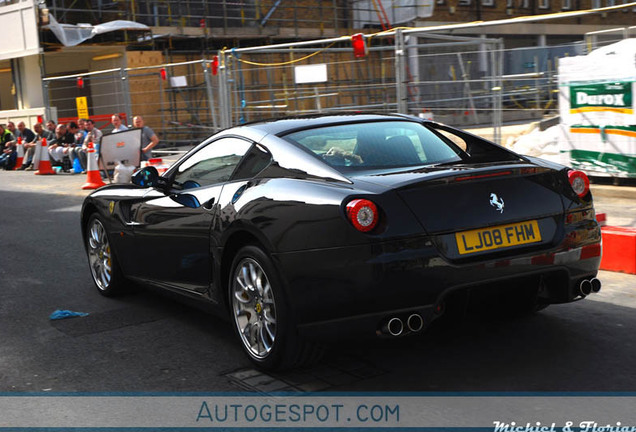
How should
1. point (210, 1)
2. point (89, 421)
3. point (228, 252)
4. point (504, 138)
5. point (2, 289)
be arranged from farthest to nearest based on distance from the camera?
1. point (210, 1)
2. point (504, 138)
3. point (2, 289)
4. point (228, 252)
5. point (89, 421)

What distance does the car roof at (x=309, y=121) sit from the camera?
204 inches

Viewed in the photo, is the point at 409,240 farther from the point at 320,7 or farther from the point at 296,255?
the point at 320,7

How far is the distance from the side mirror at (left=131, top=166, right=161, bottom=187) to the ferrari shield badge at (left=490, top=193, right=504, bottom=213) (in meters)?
2.49

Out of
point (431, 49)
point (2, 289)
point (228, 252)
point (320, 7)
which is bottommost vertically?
point (2, 289)

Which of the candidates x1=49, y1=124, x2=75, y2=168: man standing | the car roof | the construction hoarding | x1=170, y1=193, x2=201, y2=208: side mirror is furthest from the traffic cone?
the car roof

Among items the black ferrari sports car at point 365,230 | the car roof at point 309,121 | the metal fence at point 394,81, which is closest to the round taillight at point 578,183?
the black ferrari sports car at point 365,230

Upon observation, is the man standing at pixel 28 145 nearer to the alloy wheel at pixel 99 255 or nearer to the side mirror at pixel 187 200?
the alloy wheel at pixel 99 255

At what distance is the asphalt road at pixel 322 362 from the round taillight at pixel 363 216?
59cm

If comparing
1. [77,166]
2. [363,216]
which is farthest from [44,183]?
[363,216]

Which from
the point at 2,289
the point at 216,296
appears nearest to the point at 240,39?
the point at 2,289

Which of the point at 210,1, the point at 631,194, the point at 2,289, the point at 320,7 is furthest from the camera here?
the point at 320,7

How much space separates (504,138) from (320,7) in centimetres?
2440

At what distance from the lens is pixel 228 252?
4.97 metres

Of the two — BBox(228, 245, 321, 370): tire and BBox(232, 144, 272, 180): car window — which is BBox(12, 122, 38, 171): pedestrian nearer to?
BBox(232, 144, 272, 180): car window
